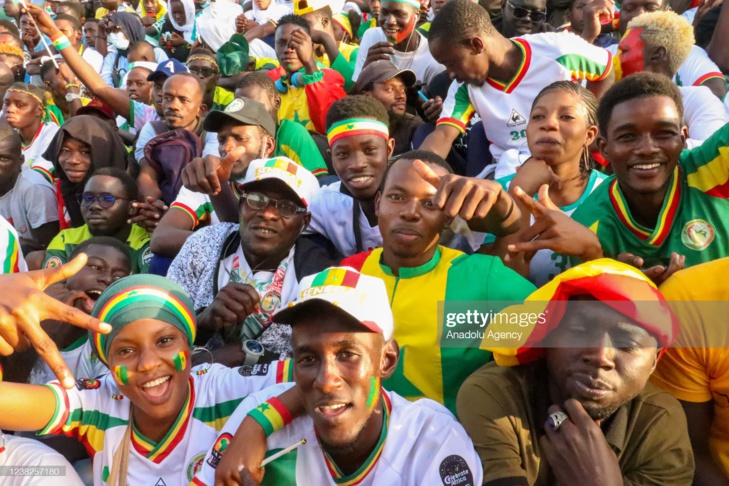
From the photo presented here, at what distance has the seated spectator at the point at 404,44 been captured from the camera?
612 centimetres

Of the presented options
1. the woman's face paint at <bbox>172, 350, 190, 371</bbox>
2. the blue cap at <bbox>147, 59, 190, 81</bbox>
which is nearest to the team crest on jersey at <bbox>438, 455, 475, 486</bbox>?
the woman's face paint at <bbox>172, 350, 190, 371</bbox>

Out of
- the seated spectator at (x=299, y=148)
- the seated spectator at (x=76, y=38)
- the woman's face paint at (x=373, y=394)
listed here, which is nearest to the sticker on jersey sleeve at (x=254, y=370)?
the woman's face paint at (x=373, y=394)

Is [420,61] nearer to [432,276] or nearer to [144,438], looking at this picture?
[432,276]

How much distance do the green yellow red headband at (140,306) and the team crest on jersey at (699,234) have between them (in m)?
2.03

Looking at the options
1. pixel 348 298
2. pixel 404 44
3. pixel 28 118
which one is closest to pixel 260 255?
pixel 348 298

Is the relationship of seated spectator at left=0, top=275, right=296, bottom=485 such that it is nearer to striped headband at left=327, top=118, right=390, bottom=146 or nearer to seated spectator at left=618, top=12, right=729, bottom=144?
striped headband at left=327, top=118, right=390, bottom=146

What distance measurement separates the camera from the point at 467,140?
16.3 feet

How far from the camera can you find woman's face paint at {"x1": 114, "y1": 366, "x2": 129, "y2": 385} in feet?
8.95

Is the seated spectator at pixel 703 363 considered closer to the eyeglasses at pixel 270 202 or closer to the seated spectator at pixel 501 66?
the eyeglasses at pixel 270 202

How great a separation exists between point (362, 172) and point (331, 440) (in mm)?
2012

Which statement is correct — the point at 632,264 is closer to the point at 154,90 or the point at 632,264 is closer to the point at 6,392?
the point at 6,392

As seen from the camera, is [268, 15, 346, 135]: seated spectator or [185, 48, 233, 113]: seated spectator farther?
[185, 48, 233, 113]: seated spectator

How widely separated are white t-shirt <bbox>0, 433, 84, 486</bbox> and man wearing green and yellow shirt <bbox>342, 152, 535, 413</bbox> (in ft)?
4.08

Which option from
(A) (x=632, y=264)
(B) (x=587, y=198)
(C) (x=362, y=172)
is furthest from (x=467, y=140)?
(A) (x=632, y=264)
